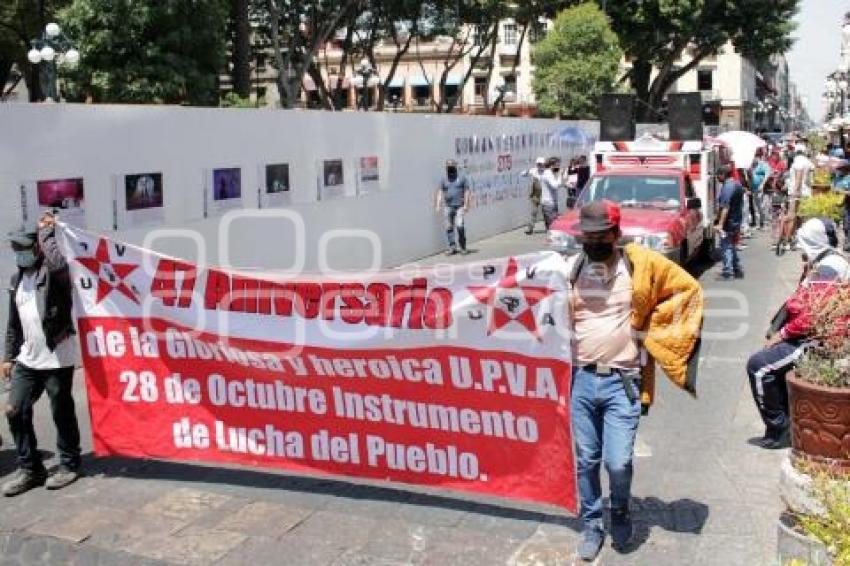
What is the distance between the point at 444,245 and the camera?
19.0 meters

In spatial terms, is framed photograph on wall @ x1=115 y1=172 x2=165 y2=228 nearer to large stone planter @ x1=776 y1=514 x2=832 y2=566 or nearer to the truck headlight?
the truck headlight

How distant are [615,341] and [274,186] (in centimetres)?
923

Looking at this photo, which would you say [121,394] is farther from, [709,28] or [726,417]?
[709,28]

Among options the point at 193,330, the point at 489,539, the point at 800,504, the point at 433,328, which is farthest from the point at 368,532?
the point at 800,504

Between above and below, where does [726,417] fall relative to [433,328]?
below

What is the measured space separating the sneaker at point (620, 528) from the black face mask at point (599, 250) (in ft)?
4.33

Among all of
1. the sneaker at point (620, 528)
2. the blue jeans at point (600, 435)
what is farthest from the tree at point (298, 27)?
the sneaker at point (620, 528)

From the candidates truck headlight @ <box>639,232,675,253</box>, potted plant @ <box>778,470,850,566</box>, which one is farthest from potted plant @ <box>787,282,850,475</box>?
truck headlight @ <box>639,232,675,253</box>

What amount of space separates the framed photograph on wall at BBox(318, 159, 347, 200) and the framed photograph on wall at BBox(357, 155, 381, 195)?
1.89 feet

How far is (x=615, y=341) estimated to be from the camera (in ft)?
15.5

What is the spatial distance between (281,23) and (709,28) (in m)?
19.2

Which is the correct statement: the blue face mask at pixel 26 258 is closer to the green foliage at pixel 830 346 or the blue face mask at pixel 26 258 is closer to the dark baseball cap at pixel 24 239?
the dark baseball cap at pixel 24 239

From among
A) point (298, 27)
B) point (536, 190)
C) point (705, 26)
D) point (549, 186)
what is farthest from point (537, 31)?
point (549, 186)

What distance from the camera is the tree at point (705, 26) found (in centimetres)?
4134
